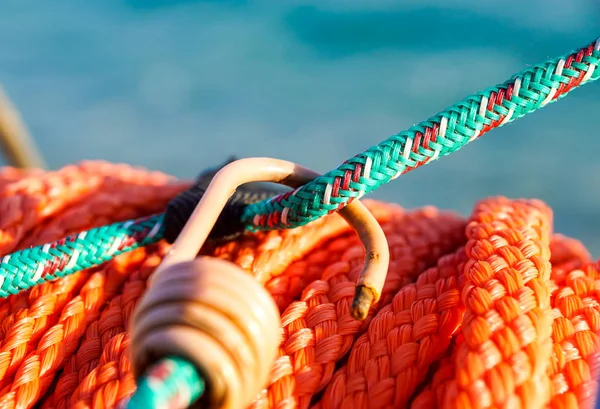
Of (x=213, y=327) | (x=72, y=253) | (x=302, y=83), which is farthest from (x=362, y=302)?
(x=302, y=83)

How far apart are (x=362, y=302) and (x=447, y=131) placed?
0.76 ft

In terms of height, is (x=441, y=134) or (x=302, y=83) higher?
(x=302, y=83)

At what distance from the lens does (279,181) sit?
0.73 metres

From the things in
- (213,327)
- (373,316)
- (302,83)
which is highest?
(302,83)

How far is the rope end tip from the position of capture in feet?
1.95

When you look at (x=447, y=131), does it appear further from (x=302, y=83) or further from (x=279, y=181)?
(x=302, y=83)

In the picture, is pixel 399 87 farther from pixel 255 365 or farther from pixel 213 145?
pixel 255 365

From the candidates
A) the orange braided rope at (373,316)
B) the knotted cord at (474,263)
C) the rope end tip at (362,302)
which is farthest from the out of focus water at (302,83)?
the rope end tip at (362,302)

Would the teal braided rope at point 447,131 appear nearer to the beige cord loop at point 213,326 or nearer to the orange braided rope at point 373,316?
the orange braided rope at point 373,316

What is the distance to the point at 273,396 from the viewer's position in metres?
0.70

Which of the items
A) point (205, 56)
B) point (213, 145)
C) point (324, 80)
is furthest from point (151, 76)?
point (324, 80)

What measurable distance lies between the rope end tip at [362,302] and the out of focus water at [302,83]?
255cm

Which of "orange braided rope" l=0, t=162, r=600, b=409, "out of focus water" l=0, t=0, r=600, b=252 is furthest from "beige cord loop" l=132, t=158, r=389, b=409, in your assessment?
"out of focus water" l=0, t=0, r=600, b=252

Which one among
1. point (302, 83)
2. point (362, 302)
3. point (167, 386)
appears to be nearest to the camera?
point (167, 386)
